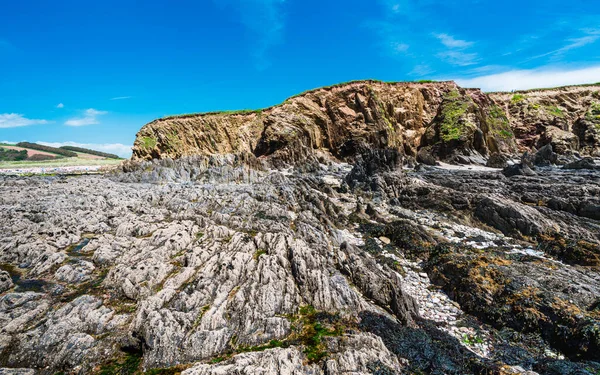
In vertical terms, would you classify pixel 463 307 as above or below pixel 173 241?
below

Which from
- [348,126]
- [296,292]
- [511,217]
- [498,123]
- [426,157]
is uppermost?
[348,126]

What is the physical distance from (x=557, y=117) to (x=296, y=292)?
93257 millimetres

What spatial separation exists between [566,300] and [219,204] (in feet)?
87.7

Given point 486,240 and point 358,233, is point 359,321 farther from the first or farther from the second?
point 486,240

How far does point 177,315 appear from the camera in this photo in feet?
36.9

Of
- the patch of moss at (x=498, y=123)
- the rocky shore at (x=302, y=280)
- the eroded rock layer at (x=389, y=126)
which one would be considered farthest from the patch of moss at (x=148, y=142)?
the patch of moss at (x=498, y=123)

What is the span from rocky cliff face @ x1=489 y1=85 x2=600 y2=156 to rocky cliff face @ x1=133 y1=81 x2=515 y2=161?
214 inches

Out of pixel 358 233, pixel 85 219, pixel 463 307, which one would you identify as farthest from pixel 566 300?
pixel 85 219

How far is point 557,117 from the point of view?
237 ft

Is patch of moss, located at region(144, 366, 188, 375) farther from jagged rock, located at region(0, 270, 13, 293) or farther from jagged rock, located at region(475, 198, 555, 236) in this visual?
jagged rock, located at region(475, 198, 555, 236)

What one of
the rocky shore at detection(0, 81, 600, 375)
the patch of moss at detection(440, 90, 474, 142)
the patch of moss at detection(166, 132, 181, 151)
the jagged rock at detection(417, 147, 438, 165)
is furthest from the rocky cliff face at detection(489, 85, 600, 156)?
the patch of moss at detection(166, 132, 181, 151)

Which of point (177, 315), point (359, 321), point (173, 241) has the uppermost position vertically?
point (173, 241)

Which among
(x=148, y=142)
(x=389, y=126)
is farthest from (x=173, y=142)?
(x=389, y=126)

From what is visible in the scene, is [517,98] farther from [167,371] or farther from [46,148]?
[46,148]
